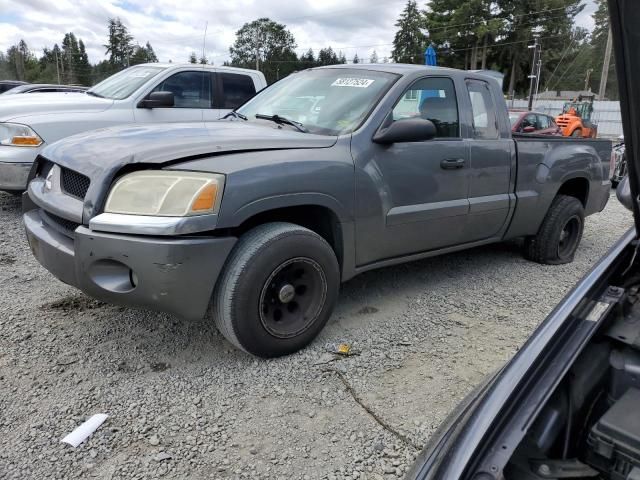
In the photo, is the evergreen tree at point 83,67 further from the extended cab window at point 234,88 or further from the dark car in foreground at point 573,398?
the dark car in foreground at point 573,398

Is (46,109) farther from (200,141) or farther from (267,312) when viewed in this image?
(267,312)

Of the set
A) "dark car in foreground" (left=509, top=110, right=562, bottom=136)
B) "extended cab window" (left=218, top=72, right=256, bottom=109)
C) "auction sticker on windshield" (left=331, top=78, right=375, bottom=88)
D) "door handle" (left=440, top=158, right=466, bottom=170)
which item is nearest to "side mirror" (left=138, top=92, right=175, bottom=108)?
"extended cab window" (left=218, top=72, right=256, bottom=109)

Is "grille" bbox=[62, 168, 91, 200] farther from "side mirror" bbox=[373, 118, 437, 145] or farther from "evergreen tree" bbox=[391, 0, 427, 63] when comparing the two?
"evergreen tree" bbox=[391, 0, 427, 63]

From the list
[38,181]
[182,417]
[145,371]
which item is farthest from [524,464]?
[38,181]

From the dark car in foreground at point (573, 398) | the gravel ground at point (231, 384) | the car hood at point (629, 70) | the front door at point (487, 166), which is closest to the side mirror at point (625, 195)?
the dark car in foreground at point (573, 398)

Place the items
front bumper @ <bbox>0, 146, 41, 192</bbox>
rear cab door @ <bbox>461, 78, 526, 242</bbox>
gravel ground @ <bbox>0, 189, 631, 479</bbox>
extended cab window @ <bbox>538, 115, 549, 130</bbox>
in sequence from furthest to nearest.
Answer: extended cab window @ <bbox>538, 115, 549, 130</bbox> → front bumper @ <bbox>0, 146, 41, 192</bbox> → rear cab door @ <bbox>461, 78, 526, 242</bbox> → gravel ground @ <bbox>0, 189, 631, 479</bbox>

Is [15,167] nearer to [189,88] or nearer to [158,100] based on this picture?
[158,100]

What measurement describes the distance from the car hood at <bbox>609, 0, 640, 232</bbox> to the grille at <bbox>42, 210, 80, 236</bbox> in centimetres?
245

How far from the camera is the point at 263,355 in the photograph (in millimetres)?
2795

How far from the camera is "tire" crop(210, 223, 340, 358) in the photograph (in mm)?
2582

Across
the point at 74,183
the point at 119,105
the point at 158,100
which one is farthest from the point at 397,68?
the point at 119,105

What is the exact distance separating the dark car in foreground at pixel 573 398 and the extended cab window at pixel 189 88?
5909 mm

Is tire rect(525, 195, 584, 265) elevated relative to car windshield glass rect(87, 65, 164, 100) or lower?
lower

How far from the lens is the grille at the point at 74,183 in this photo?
2.68 m
